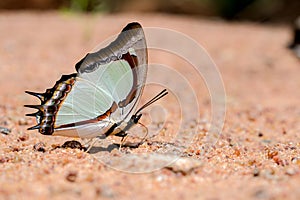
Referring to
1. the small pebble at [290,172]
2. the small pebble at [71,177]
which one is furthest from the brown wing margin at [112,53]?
the small pebble at [290,172]

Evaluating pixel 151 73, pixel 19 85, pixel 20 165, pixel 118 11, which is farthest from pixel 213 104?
pixel 118 11

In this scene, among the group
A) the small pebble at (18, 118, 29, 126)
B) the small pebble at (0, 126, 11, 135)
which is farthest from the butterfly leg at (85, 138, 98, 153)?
the small pebble at (18, 118, 29, 126)

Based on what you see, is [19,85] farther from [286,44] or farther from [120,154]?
[286,44]

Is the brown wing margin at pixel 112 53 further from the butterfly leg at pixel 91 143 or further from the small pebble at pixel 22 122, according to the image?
the small pebble at pixel 22 122

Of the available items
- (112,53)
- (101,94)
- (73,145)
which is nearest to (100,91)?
(101,94)

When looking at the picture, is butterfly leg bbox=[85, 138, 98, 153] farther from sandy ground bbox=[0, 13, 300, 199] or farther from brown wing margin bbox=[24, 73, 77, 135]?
brown wing margin bbox=[24, 73, 77, 135]

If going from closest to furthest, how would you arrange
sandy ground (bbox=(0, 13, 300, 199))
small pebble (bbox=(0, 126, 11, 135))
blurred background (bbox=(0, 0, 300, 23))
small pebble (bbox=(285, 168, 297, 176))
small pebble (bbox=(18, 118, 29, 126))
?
sandy ground (bbox=(0, 13, 300, 199)) < small pebble (bbox=(285, 168, 297, 176)) < small pebble (bbox=(0, 126, 11, 135)) < small pebble (bbox=(18, 118, 29, 126)) < blurred background (bbox=(0, 0, 300, 23))

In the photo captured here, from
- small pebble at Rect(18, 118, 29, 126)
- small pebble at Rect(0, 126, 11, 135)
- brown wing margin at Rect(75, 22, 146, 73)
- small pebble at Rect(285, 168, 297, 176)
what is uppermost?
brown wing margin at Rect(75, 22, 146, 73)
